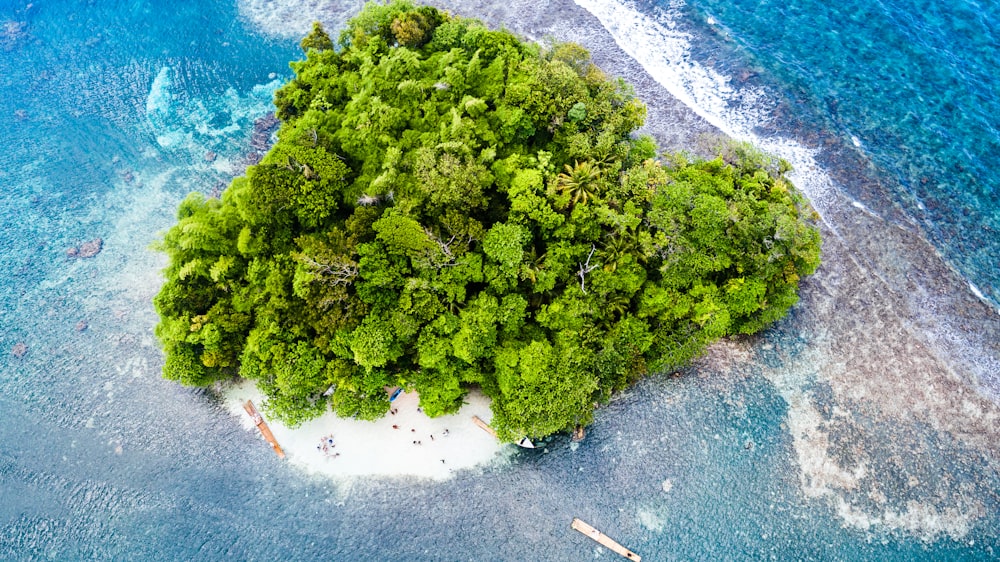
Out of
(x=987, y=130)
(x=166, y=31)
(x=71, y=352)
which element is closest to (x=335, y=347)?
(x=71, y=352)

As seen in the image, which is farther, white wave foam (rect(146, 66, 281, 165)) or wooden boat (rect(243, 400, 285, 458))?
white wave foam (rect(146, 66, 281, 165))

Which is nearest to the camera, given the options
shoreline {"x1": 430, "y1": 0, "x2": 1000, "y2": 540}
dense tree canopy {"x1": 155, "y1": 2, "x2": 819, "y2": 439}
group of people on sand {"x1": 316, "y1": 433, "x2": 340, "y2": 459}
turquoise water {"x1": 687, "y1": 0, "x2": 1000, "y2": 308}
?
dense tree canopy {"x1": 155, "y1": 2, "x2": 819, "y2": 439}

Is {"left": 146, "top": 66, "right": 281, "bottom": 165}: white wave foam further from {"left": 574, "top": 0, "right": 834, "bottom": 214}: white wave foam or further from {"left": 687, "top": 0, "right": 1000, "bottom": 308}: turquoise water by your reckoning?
{"left": 687, "top": 0, "right": 1000, "bottom": 308}: turquoise water

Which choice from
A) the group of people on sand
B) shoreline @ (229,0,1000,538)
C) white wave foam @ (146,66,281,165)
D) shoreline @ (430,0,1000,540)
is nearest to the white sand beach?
the group of people on sand

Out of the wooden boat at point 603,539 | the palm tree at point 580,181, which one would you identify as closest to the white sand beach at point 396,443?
the wooden boat at point 603,539

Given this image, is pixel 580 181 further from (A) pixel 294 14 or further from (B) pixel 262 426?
(A) pixel 294 14

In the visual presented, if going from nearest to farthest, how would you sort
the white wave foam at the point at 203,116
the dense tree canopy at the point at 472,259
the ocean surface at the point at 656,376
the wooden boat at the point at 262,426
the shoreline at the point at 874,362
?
1. the dense tree canopy at the point at 472,259
2. the ocean surface at the point at 656,376
3. the shoreline at the point at 874,362
4. the wooden boat at the point at 262,426
5. the white wave foam at the point at 203,116

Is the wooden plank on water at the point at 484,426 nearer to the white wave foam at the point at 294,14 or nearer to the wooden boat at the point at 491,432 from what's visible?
the wooden boat at the point at 491,432
